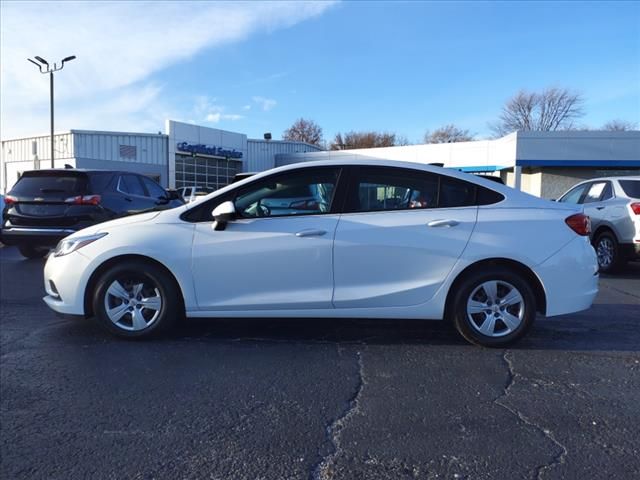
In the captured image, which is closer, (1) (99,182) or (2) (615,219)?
(2) (615,219)

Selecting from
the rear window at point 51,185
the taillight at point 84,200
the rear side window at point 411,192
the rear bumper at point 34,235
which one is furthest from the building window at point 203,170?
the rear side window at point 411,192

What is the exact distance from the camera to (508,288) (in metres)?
4.22

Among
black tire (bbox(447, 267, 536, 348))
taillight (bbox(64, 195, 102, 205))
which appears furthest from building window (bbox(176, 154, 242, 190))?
black tire (bbox(447, 267, 536, 348))

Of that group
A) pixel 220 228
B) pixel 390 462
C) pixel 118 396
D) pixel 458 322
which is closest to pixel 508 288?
pixel 458 322

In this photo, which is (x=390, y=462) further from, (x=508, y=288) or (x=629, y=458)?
(x=508, y=288)

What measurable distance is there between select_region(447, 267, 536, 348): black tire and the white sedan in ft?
0.03

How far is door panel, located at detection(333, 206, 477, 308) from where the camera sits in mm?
4184

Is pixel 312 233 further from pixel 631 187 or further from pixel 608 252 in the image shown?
pixel 631 187

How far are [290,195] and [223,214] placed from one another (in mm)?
623

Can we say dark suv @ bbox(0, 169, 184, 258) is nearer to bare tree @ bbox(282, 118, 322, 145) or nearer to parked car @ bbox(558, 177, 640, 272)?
parked car @ bbox(558, 177, 640, 272)

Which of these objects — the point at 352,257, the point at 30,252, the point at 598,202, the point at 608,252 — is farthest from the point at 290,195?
the point at 30,252

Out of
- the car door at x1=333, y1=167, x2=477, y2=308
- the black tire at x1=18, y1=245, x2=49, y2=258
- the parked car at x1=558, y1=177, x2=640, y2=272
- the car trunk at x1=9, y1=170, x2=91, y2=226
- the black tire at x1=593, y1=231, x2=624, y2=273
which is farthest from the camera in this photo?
the black tire at x1=18, y1=245, x2=49, y2=258

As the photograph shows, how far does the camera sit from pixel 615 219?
8.12 metres

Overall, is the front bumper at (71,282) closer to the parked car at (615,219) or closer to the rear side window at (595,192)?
the parked car at (615,219)
